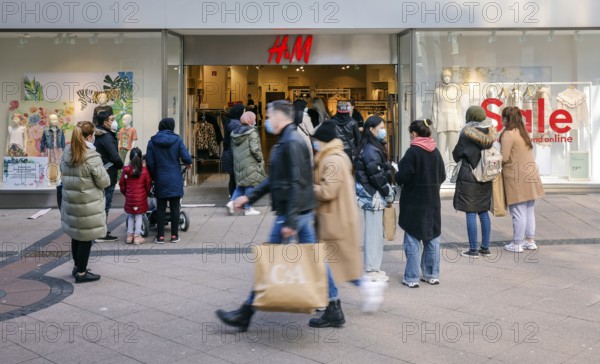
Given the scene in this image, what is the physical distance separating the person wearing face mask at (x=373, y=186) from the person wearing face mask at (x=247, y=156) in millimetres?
4035

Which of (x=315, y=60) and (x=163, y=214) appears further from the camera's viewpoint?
(x=315, y=60)

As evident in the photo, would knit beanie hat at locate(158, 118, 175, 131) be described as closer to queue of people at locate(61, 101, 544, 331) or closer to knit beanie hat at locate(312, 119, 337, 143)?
queue of people at locate(61, 101, 544, 331)

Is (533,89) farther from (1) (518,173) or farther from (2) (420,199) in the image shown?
(2) (420,199)

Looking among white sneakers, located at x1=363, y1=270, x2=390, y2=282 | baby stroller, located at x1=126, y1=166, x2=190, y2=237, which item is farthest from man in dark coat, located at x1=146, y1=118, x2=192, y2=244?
white sneakers, located at x1=363, y1=270, x2=390, y2=282

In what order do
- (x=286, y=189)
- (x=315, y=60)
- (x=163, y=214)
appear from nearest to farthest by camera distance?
(x=286, y=189)
(x=163, y=214)
(x=315, y=60)

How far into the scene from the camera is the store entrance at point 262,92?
14.6m

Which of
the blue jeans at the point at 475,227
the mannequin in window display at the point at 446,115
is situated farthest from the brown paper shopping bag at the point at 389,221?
the mannequin in window display at the point at 446,115

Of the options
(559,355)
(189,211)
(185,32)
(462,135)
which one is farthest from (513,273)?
(185,32)

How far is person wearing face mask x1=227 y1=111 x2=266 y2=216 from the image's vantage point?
11.0 m

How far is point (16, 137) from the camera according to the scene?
43.4 feet

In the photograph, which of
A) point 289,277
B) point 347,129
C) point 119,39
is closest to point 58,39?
point 119,39

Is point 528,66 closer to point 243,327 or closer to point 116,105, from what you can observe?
point 116,105

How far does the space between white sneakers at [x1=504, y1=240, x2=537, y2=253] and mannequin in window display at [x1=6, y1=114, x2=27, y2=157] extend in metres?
8.97

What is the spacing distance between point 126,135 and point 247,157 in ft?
10.7
